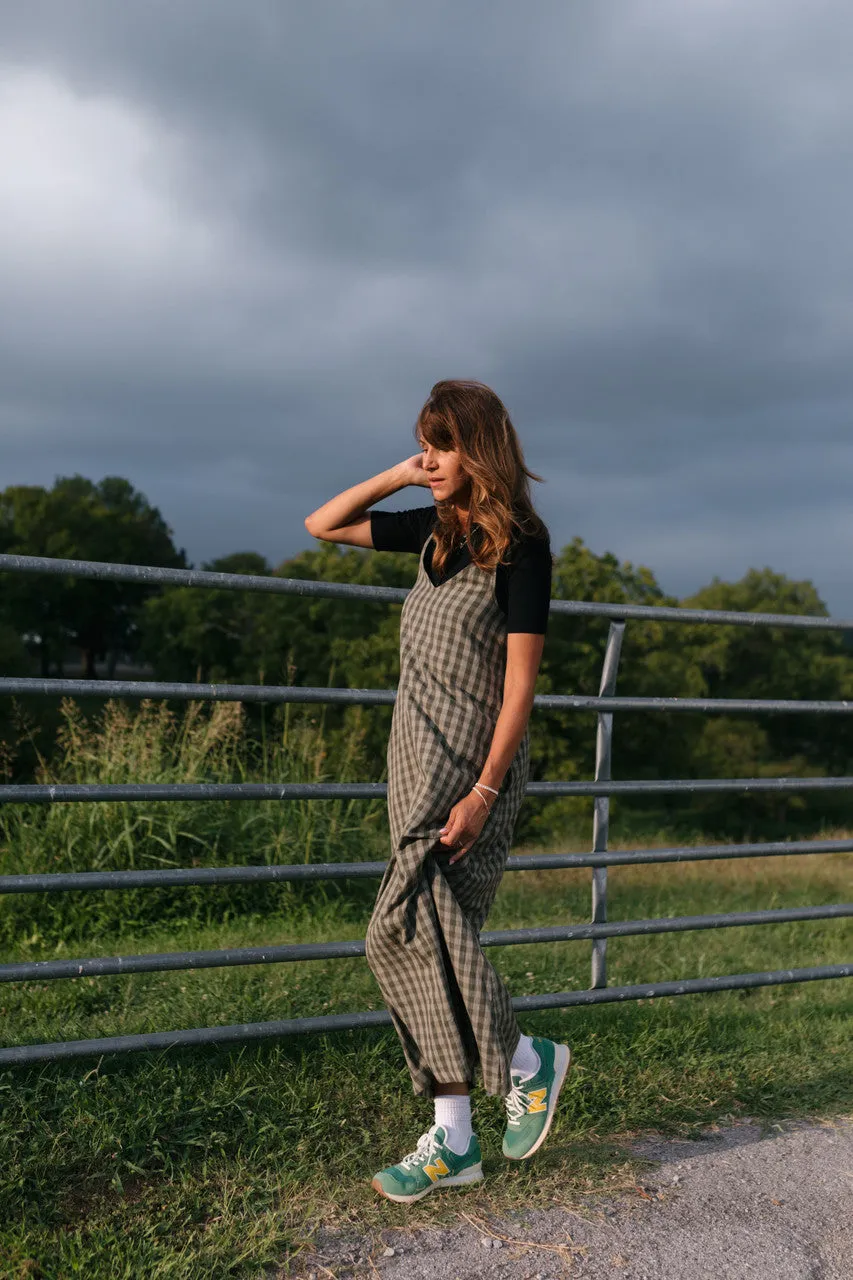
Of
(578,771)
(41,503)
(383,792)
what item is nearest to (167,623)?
(41,503)

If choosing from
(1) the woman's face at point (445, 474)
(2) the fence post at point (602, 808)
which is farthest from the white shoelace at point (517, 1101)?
(1) the woman's face at point (445, 474)

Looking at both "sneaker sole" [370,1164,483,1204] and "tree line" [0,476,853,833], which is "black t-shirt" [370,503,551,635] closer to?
"sneaker sole" [370,1164,483,1204]

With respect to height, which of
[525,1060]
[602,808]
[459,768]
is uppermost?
[459,768]

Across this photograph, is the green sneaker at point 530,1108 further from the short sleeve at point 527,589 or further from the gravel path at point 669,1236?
the short sleeve at point 527,589

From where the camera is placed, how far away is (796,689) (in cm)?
2645

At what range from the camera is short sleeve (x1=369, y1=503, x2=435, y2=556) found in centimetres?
298

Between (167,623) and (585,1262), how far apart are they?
20.5 metres

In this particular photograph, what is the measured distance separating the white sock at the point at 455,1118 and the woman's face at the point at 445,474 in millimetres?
1429

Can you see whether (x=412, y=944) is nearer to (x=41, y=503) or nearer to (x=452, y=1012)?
(x=452, y=1012)

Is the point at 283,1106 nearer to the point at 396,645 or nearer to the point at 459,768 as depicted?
the point at 459,768

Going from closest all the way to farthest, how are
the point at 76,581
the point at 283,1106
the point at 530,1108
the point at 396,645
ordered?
the point at 530,1108 → the point at 283,1106 → the point at 396,645 → the point at 76,581

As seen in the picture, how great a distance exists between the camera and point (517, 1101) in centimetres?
289

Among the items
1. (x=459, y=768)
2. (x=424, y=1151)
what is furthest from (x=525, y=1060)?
(x=459, y=768)

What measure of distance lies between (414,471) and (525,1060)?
148 centimetres
